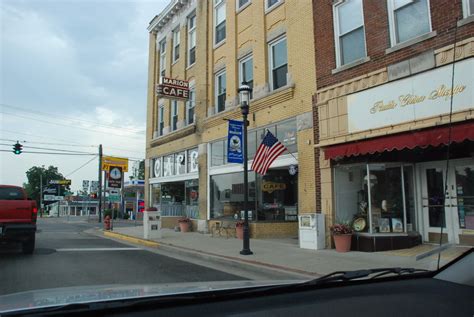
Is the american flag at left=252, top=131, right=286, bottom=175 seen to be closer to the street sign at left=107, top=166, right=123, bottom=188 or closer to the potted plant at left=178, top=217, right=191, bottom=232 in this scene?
the potted plant at left=178, top=217, right=191, bottom=232

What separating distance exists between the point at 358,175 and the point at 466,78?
4.04m

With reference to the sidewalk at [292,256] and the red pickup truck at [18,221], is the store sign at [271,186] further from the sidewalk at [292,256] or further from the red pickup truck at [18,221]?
the red pickup truck at [18,221]

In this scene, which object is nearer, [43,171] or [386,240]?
[386,240]

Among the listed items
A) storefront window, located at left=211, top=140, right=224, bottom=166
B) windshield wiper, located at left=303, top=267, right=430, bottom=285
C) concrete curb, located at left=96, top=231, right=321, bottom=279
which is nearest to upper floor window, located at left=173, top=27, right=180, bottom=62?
storefront window, located at left=211, top=140, right=224, bottom=166

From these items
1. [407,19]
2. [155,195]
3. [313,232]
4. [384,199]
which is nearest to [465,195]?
[384,199]

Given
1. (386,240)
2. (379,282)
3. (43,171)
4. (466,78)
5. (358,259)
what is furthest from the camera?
(43,171)

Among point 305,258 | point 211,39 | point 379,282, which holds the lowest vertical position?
point 305,258

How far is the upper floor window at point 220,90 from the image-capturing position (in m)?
19.1

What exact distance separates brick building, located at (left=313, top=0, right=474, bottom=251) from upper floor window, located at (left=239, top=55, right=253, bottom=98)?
4272 millimetres

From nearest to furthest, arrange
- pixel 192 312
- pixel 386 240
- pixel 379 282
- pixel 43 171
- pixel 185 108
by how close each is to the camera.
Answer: pixel 192 312, pixel 379 282, pixel 386 240, pixel 185 108, pixel 43 171

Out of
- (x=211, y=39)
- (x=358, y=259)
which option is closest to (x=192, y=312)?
(x=358, y=259)

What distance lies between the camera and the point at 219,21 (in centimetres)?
1981

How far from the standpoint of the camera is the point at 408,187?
38.9 ft

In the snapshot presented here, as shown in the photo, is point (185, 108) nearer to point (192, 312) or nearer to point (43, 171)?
point (192, 312)
